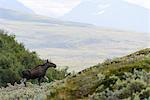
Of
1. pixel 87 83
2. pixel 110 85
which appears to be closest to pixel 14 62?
pixel 87 83

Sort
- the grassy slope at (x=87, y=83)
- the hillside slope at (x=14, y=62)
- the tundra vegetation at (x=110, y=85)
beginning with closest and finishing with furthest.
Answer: the tundra vegetation at (x=110, y=85) → the grassy slope at (x=87, y=83) → the hillside slope at (x=14, y=62)

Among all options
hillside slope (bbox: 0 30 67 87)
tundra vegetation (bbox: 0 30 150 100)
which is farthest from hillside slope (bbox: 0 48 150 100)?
hillside slope (bbox: 0 30 67 87)

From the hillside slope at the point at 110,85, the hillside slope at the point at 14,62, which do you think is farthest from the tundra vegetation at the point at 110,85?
the hillside slope at the point at 14,62

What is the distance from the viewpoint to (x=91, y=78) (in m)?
8.00

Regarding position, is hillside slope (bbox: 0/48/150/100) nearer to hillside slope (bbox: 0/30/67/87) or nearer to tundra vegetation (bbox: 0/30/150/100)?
tundra vegetation (bbox: 0/30/150/100)

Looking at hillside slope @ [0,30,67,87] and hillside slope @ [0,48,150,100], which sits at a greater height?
hillside slope @ [0,48,150,100]

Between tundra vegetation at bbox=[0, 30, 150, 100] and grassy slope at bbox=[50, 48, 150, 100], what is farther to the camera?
grassy slope at bbox=[50, 48, 150, 100]

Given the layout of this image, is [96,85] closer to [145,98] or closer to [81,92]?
[81,92]

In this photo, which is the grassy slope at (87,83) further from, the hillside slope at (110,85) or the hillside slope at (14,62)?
the hillside slope at (14,62)

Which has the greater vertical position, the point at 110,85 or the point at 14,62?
the point at 110,85

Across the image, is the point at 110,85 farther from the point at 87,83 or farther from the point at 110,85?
the point at 87,83

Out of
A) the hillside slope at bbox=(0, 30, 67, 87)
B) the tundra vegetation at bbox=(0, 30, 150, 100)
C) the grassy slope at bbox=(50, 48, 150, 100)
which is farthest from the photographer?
the hillside slope at bbox=(0, 30, 67, 87)

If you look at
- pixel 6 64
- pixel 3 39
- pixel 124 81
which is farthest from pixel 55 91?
pixel 3 39

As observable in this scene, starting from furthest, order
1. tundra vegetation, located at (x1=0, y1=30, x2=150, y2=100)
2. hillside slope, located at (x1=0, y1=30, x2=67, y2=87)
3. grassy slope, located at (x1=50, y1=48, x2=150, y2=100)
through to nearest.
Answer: hillside slope, located at (x1=0, y1=30, x2=67, y2=87) → grassy slope, located at (x1=50, y1=48, x2=150, y2=100) → tundra vegetation, located at (x1=0, y1=30, x2=150, y2=100)
